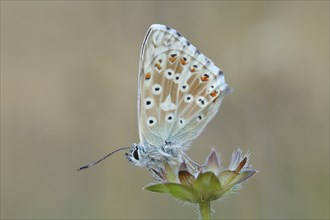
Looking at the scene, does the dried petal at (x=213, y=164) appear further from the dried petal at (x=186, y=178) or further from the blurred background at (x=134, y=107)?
the blurred background at (x=134, y=107)

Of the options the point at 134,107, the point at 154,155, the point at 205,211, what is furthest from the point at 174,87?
the point at 134,107

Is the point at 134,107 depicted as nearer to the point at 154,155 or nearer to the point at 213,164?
the point at 154,155

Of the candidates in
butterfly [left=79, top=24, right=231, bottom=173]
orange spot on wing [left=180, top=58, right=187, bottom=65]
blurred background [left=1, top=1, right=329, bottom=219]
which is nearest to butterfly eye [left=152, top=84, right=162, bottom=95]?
butterfly [left=79, top=24, right=231, bottom=173]

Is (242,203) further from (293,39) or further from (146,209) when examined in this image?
(293,39)

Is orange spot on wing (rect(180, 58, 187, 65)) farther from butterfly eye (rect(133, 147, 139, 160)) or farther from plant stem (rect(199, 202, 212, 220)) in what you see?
plant stem (rect(199, 202, 212, 220))

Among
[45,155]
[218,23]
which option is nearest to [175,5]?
[218,23]

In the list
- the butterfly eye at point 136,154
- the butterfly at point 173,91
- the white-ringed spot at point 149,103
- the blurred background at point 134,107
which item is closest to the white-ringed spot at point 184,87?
the butterfly at point 173,91
